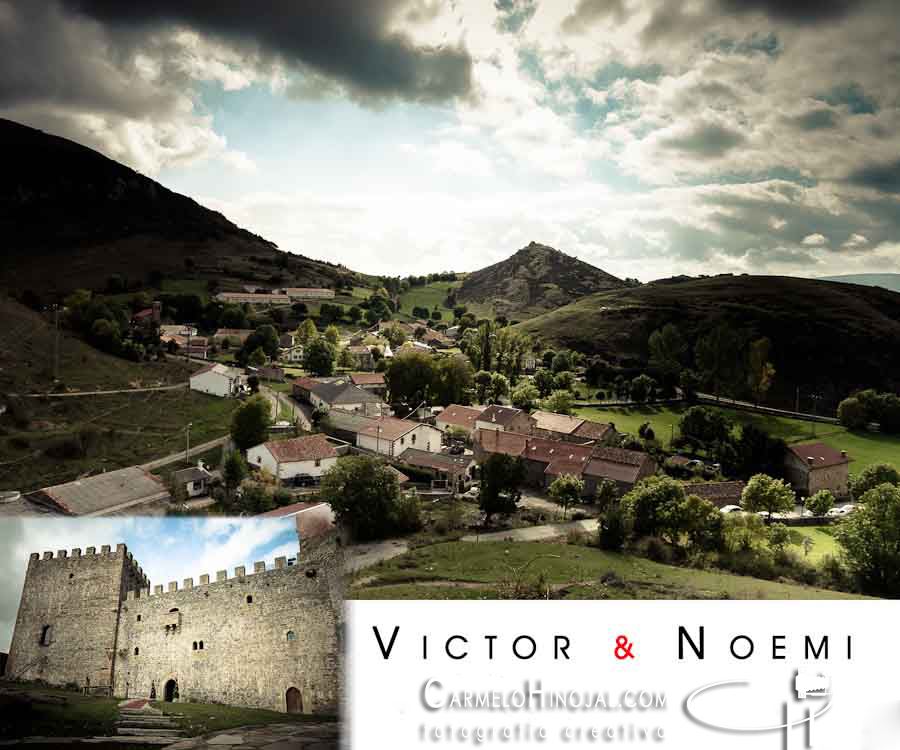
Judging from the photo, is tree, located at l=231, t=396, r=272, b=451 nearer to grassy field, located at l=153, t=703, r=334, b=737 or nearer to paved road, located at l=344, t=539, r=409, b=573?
paved road, located at l=344, t=539, r=409, b=573

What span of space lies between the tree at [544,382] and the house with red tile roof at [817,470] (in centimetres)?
659

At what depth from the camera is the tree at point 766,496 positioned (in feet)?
44.0

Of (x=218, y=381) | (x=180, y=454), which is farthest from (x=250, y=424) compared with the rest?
(x=218, y=381)

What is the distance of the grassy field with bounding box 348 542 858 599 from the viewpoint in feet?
28.0

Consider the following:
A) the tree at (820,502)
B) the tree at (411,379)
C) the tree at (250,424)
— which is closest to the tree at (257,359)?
the tree at (411,379)

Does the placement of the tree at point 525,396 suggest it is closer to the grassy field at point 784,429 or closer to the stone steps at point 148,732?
the grassy field at point 784,429

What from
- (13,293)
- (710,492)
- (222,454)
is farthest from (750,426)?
(13,293)

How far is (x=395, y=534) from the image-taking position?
9.69m

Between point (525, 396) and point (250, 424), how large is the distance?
913 cm

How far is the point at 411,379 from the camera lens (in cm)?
1669

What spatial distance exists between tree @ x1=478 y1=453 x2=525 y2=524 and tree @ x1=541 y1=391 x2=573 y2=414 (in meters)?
3.98

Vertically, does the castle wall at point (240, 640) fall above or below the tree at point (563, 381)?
below

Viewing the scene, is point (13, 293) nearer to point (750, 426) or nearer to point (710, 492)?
point (710, 492)

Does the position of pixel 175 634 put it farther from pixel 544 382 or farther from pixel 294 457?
pixel 544 382
